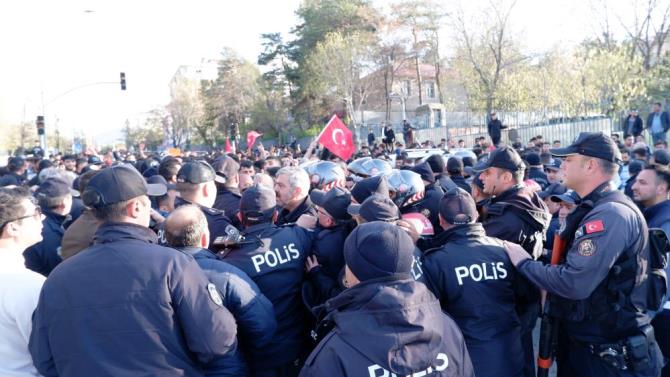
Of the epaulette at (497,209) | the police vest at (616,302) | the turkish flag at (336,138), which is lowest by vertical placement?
the police vest at (616,302)

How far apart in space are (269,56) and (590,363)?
168ft

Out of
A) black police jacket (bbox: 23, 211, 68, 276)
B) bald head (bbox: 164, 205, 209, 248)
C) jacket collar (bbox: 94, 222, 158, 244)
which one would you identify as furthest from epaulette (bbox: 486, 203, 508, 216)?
black police jacket (bbox: 23, 211, 68, 276)

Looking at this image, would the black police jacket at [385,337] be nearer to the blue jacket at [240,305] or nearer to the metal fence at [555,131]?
the blue jacket at [240,305]

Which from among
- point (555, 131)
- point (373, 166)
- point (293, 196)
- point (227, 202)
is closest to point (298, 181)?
point (293, 196)

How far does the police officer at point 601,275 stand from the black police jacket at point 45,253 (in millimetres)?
3769

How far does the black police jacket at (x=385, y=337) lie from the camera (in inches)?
76.5

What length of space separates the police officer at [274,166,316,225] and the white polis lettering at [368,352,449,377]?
2.83 m

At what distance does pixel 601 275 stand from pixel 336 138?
8.39m

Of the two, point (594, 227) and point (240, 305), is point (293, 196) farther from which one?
point (594, 227)

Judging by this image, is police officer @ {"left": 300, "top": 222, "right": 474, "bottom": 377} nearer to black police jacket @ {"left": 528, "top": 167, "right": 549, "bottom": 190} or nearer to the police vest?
the police vest

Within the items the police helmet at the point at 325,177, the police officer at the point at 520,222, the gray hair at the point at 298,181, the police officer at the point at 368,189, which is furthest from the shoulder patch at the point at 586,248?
the police helmet at the point at 325,177

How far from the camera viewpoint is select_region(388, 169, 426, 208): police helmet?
5371 mm

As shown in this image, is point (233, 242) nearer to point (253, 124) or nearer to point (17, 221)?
point (17, 221)

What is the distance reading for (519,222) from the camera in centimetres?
385
